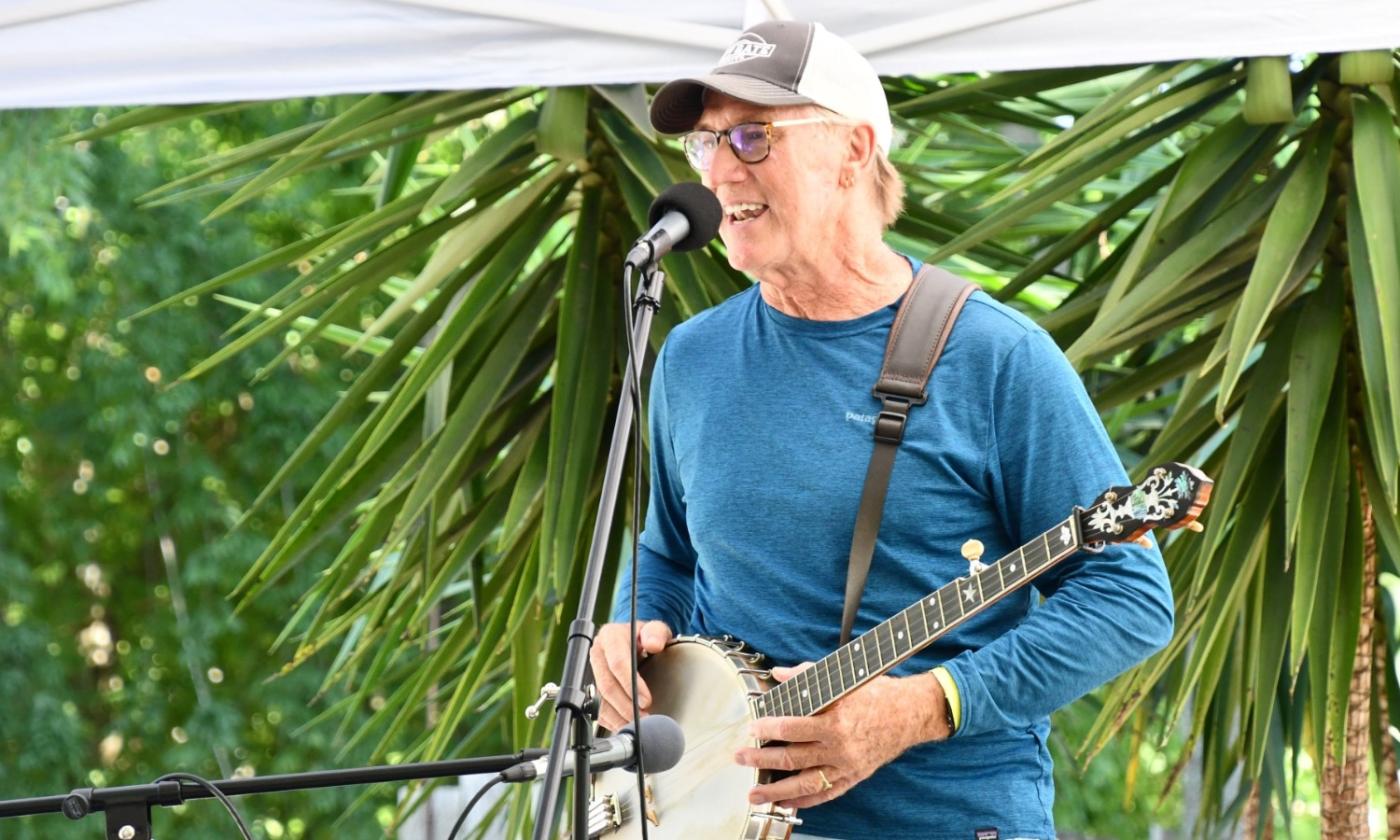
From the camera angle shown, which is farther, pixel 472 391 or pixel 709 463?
pixel 472 391

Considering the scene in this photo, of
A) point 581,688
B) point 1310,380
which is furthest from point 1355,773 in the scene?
point 581,688

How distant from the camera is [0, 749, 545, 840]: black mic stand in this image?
1.87 meters

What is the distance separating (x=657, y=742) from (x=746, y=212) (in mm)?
724

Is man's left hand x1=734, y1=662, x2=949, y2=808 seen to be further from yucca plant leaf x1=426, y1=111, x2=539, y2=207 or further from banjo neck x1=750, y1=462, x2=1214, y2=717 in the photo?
yucca plant leaf x1=426, y1=111, x2=539, y2=207

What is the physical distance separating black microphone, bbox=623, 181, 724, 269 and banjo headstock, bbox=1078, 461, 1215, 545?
1.76 feet

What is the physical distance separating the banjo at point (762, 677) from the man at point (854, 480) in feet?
0.12

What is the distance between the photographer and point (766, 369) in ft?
7.52

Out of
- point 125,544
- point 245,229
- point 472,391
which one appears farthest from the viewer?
point 125,544

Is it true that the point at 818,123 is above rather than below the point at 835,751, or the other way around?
above

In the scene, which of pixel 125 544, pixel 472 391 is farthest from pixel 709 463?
pixel 125 544

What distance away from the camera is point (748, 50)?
2.34m

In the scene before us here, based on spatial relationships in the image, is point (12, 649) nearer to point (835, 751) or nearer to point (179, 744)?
point (179, 744)

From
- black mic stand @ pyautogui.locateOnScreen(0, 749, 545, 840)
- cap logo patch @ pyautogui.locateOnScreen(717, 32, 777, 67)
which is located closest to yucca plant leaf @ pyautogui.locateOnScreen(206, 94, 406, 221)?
cap logo patch @ pyautogui.locateOnScreen(717, 32, 777, 67)

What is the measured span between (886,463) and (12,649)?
10.2m
